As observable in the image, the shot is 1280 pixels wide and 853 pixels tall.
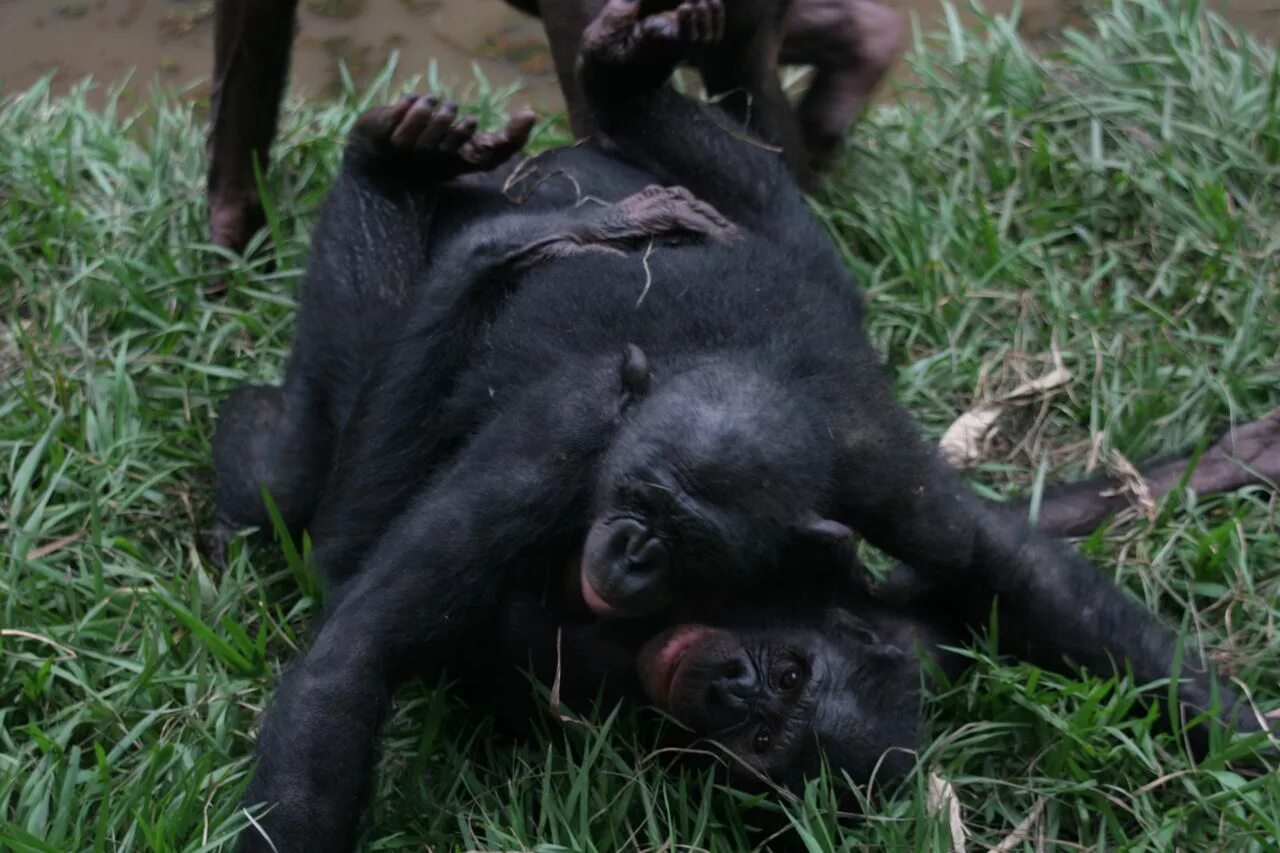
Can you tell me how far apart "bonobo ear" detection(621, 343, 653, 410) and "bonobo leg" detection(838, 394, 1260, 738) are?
52 cm

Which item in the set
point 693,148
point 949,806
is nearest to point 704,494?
point 949,806

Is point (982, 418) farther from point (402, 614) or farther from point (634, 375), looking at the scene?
point (402, 614)

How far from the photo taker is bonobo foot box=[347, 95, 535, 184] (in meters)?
4.54

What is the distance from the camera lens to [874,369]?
13.3ft

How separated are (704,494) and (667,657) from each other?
452 mm

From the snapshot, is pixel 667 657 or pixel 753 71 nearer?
pixel 667 657

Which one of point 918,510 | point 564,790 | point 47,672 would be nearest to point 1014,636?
point 918,510

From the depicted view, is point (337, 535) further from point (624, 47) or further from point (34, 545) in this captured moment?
point (624, 47)

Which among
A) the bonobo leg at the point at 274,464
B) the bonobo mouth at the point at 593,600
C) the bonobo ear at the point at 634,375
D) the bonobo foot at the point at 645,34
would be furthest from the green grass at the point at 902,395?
the bonobo foot at the point at 645,34

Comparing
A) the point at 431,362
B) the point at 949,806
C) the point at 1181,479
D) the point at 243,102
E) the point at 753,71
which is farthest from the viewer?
the point at 243,102

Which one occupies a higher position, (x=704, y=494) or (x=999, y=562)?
(x=704, y=494)

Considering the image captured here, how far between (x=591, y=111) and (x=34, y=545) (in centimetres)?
212

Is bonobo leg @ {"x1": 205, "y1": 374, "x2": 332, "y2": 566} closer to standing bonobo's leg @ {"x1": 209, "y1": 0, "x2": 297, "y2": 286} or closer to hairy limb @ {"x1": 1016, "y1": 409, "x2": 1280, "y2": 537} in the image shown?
standing bonobo's leg @ {"x1": 209, "y1": 0, "x2": 297, "y2": 286}

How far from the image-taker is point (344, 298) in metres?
4.57
